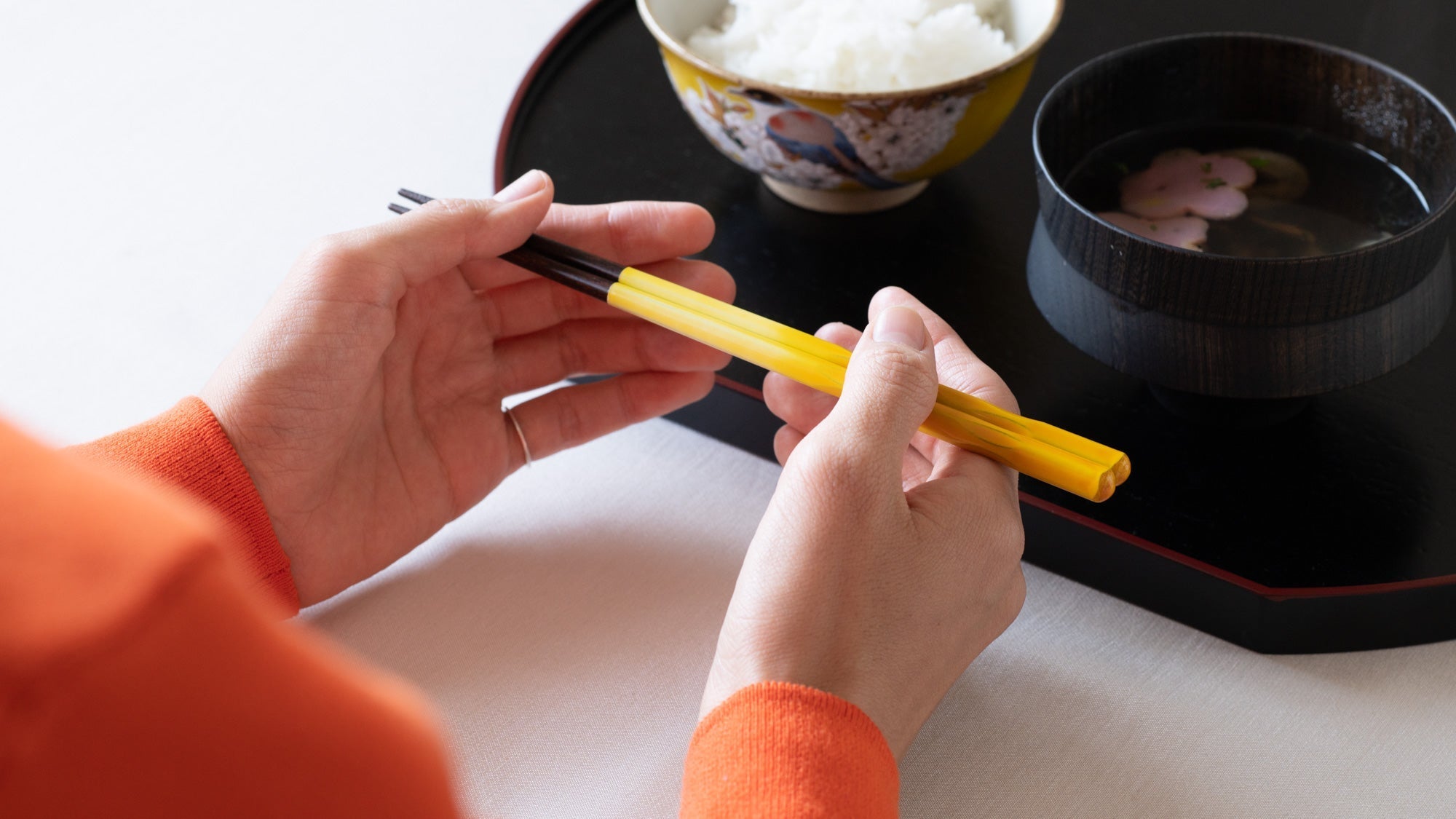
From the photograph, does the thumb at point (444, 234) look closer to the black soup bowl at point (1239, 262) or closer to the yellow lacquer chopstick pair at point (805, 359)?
the yellow lacquer chopstick pair at point (805, 359)

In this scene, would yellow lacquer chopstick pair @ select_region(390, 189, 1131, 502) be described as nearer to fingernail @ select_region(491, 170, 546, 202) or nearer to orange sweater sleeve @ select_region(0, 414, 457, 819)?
fingernail @ select_region(491, 170, 546, 202)

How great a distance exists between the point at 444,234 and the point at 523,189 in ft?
0.20

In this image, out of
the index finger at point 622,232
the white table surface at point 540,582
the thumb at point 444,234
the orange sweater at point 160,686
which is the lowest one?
the white table surface at point 540,582

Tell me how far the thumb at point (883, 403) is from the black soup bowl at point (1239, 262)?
152 mm

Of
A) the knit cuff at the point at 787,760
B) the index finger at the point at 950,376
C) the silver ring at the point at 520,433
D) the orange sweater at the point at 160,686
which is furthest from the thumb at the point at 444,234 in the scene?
the orange sweater at the point at 160,686

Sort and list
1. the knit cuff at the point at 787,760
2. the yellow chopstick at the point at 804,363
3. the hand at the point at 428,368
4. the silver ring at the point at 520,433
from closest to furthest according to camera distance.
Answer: the knit cuff at the point at 787,760 → the yellow chopstick at the point at 804,363 → the hand at the point at 428,368 → the silver ring at the point at 520,433

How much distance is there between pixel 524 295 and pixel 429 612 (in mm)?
235

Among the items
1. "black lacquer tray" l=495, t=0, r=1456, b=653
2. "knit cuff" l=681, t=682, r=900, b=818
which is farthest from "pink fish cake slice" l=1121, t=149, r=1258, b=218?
"knit cuff" l=681, t=682, r=900, b=818

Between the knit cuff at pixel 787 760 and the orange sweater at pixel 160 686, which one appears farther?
the knit cuff at pixel 787 760

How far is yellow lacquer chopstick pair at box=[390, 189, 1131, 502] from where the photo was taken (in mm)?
591

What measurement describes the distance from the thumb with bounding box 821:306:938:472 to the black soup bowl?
152 millimetres

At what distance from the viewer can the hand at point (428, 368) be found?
2.29 feet

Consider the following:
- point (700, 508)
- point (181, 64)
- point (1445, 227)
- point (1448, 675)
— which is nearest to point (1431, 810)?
point (1448, 675)

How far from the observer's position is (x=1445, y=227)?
0.63 metres
